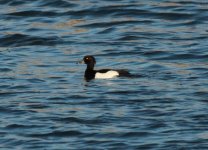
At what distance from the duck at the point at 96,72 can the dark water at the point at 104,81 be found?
0.50 ft

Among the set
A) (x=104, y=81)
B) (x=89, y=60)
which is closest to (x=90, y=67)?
(x=89, y=60)

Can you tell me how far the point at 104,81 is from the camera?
20656 millimetres

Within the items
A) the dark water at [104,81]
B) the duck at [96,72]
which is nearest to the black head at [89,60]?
the duck at [96,72]

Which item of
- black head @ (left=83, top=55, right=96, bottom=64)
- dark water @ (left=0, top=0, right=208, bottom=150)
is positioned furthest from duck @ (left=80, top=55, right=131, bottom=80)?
dark water @ (left=0, top=0, right=208, bottom=150)

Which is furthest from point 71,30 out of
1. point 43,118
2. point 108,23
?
point 43,118

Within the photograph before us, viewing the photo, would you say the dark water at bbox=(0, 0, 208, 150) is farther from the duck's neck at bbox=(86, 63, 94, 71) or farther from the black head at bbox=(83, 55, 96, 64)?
the black head at bbox=(83, 55, 96, 64)

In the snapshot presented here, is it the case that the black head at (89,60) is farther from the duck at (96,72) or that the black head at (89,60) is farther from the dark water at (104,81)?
the dark water at (104,81)

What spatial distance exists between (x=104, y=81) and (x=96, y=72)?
656 mm

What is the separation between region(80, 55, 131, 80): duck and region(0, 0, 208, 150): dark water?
15cm

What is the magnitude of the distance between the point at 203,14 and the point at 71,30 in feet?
11.9

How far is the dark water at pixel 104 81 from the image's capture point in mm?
15500

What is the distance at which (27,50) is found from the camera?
2377 cm

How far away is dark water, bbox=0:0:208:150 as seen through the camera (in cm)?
1550

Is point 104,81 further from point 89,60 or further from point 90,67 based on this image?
point 89,60
